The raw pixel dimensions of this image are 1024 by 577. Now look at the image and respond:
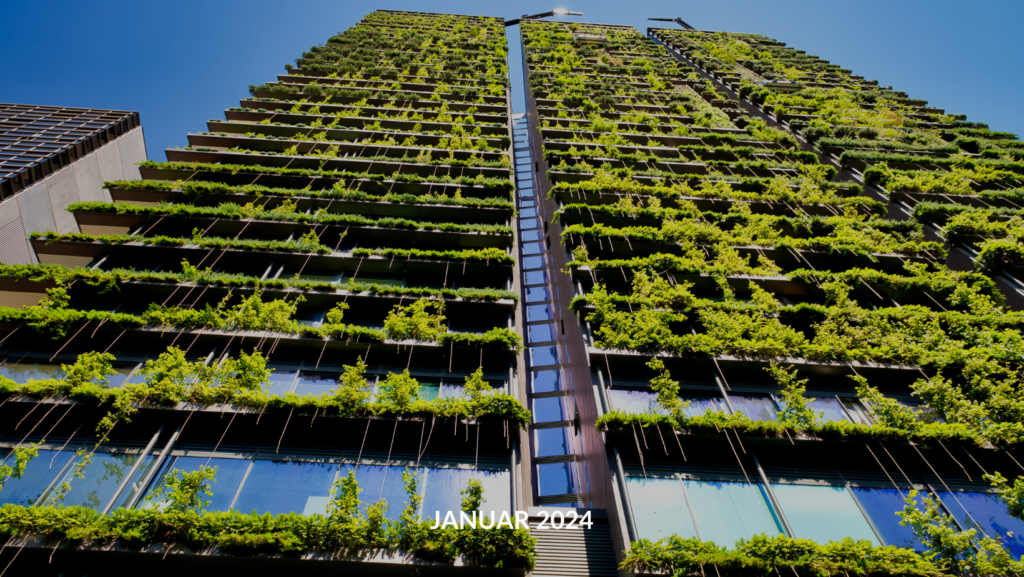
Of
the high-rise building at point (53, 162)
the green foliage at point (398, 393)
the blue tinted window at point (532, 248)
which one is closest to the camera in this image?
the green foliage at point (398, 393)

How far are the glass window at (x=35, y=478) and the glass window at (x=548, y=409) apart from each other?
41.0ft

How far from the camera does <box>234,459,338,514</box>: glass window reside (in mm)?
10109

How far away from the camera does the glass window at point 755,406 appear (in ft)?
41.8

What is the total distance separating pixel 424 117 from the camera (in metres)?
31.8

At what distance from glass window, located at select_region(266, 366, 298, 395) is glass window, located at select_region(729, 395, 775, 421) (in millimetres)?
12504

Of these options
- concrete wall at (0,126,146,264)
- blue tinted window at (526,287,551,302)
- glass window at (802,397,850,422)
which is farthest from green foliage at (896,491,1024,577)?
concrete wall at (0,126,146,264)

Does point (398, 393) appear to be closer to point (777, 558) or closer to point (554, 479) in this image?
point (554, 479)

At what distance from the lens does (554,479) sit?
14367 millimetres

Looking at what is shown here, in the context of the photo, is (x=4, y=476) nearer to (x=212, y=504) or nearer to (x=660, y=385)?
(x=212, y=504)

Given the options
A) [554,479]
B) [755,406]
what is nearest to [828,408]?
[755,406]

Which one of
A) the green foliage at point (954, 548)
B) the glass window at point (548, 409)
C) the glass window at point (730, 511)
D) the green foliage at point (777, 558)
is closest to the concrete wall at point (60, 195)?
the glass window at point (548, 409)

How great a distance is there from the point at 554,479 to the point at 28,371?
15.1m

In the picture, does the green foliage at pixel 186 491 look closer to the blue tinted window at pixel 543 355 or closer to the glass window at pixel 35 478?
the glass window at pixel 35 478

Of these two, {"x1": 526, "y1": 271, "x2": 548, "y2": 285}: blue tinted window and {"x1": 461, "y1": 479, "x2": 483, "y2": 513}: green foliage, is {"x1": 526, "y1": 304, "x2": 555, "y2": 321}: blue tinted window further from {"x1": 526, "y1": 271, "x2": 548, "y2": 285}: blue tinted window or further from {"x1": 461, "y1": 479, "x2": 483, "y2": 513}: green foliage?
{"x1": 461, "y1": 479, "x2": 483, "y2": 513}: green foliage
